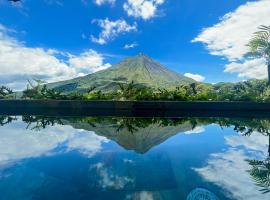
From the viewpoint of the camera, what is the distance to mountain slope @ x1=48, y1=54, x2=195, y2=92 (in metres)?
141

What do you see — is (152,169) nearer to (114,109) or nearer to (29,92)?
(114,109)

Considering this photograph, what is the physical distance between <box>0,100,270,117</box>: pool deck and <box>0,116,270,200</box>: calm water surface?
4.54m

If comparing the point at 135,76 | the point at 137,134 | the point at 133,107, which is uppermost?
the point at 135,76

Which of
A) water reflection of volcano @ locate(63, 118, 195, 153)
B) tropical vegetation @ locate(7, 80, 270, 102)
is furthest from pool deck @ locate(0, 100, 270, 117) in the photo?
water reflection of volcano @ locate(63, 118, 195, 153)

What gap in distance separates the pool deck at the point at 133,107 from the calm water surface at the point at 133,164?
179 inches

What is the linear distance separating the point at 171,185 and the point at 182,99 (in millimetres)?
9818

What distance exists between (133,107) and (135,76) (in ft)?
466

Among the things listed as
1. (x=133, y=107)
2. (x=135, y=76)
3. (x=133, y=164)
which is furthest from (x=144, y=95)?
(x=135, y=76)

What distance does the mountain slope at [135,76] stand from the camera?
141 meters

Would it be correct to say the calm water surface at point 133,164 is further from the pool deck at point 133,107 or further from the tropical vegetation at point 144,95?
the tropical vegetation at point 144,95

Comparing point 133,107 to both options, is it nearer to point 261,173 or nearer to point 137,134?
point 137,134

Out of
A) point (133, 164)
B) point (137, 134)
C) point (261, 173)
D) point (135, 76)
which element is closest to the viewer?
point (261, 173)

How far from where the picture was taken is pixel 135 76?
153 meters

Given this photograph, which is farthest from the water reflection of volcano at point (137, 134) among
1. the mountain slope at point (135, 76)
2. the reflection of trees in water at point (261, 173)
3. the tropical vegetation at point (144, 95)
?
the mountain slope at point (135, 76)
